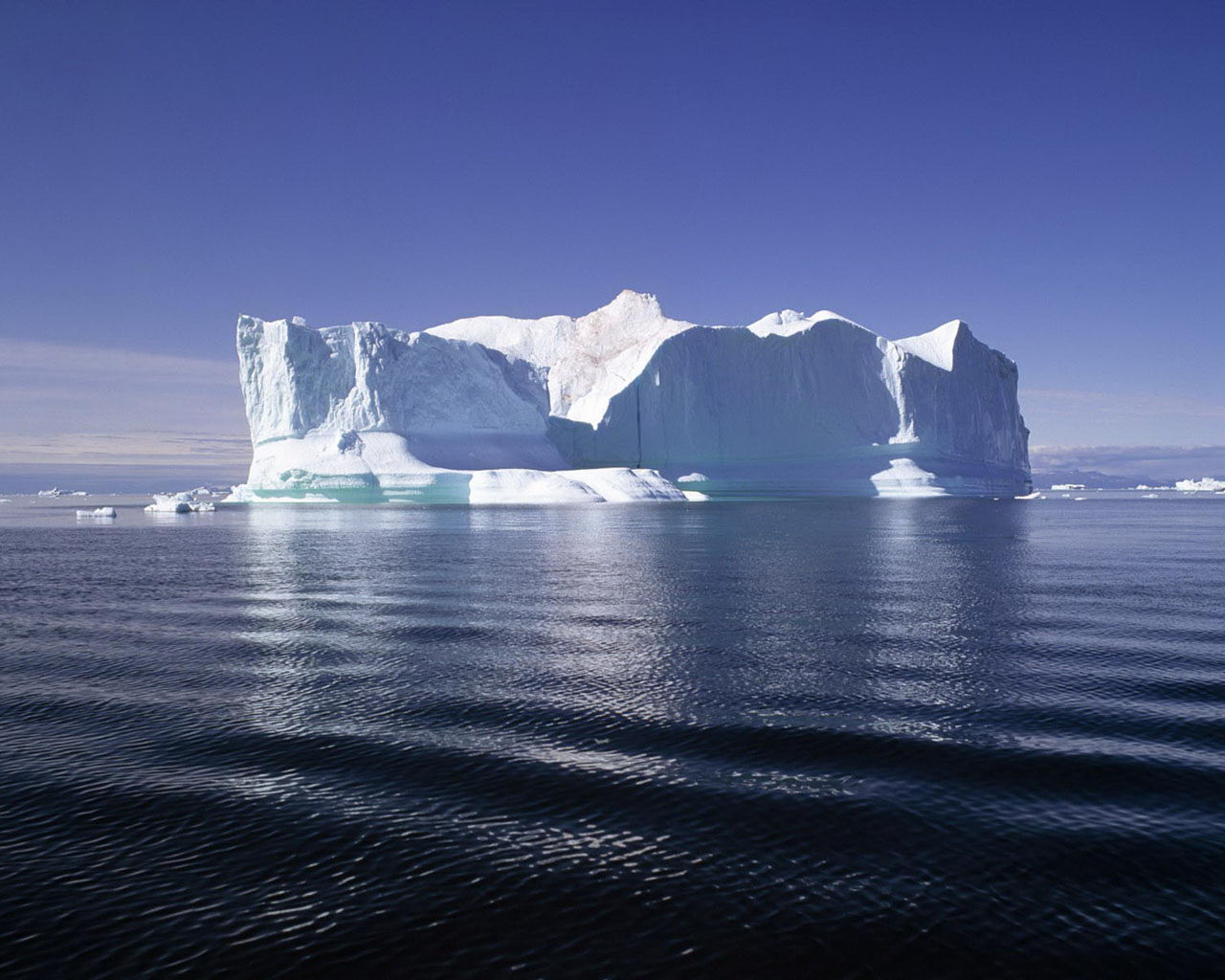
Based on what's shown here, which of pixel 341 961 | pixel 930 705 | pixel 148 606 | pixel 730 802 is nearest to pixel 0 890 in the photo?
pixel 341 961

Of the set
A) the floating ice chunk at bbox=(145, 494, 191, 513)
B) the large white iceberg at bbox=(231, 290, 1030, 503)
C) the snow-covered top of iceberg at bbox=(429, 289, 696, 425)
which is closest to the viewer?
the floating ice chunk at bbox=(145, 494, 191, 513)

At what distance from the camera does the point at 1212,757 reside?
277 inches

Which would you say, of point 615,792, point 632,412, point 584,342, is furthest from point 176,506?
point 615,792

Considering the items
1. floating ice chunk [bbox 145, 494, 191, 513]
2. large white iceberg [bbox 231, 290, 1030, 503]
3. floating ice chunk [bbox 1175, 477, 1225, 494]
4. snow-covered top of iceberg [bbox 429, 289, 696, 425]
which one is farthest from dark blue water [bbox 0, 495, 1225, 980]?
floating ice chunk [bbox 1175, 477, 1225, 494]

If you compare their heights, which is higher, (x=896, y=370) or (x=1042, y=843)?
(x=896, y=370)

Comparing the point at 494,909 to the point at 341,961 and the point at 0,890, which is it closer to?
the point at 341,961

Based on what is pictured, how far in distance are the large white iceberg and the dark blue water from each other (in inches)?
2210

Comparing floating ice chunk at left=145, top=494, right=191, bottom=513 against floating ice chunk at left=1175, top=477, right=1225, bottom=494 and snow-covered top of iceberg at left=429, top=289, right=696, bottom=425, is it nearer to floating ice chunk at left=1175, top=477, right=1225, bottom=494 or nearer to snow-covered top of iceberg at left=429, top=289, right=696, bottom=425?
snow-covered top of iceberg at left=429, top=289, right=696, bottom=425

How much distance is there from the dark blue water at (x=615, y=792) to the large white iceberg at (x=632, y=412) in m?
56.1

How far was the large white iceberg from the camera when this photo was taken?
229ft

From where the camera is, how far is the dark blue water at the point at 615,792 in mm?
4371

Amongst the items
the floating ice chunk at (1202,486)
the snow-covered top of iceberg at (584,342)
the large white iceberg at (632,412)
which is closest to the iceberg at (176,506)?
the large white iceberg at (632,412)

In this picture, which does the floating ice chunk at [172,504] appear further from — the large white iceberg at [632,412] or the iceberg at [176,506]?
the large white iceberg at [632,412]

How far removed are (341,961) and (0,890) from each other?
218 cm
